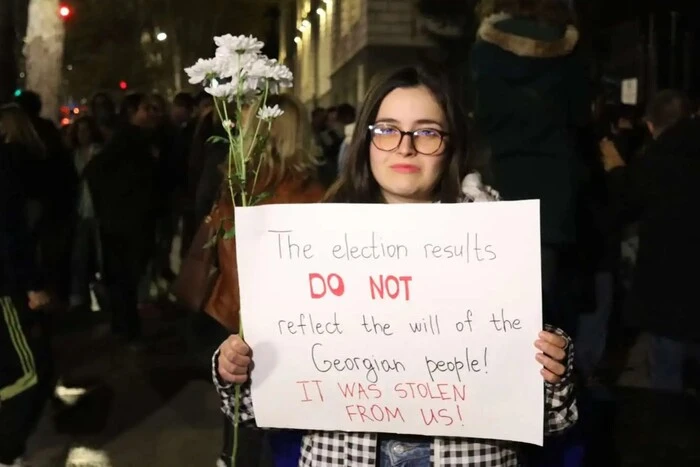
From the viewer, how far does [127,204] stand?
18.4 feet

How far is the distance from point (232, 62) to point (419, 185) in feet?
1.45

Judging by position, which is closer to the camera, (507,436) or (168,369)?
(507,436)

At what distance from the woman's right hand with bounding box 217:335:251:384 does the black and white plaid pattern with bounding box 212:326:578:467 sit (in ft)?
0.16

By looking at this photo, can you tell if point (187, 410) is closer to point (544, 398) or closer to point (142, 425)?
point (142, 425)

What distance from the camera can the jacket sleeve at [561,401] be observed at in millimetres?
1766

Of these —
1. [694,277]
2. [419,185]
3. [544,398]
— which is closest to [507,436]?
[544,398]

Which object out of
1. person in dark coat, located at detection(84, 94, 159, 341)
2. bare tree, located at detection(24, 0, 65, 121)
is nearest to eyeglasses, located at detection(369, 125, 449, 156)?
person in dark coat, located at detection(84, 94, 159, 341)

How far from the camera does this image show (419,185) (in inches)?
72.5

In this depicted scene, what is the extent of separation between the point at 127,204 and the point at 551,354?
4.27m

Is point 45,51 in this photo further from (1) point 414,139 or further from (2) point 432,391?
(2) point 432,391

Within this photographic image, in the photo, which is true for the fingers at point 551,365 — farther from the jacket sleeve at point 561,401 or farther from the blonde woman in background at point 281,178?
the blonde woman in background at point 281,178

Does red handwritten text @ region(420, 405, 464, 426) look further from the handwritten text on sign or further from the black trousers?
the black trousers

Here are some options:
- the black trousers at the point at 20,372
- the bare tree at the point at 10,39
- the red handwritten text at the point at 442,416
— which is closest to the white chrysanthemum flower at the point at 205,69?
the red handwritten text at the point at 442,416

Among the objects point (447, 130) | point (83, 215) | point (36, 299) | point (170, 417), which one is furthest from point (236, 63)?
point (83, 215)
